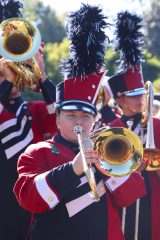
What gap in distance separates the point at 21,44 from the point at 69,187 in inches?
58.6

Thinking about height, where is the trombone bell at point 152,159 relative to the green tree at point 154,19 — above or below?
above

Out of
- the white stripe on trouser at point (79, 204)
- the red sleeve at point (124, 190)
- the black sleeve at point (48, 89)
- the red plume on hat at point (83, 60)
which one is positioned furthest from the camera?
the black sleeve at point (48, 89)

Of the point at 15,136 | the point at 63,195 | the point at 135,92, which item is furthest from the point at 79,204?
the point at 135,92

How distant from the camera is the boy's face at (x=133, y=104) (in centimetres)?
521

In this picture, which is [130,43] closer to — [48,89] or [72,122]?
[48,89]

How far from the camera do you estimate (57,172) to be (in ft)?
11.0

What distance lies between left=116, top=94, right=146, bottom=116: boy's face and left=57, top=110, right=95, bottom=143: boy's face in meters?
1.54

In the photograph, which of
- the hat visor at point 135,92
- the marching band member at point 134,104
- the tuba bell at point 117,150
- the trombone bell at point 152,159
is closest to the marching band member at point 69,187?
the tuba bell at point 117,150

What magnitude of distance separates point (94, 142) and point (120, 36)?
1.85 m

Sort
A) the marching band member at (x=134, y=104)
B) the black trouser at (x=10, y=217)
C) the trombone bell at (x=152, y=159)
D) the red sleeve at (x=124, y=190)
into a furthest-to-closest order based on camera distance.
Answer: the marching band member at (x=134, y=104) → the black trouser at (x=10, y=217) → the trombone bell at (x=152, y=159) → the red sleeve at (x=124, y=190)

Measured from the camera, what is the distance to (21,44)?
4.52 metres

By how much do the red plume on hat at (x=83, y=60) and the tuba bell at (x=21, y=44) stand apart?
16.0 inches

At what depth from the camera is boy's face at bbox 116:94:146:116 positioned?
5.21 m

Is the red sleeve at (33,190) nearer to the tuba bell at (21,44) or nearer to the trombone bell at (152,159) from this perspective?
the trombone bell at (152,159)
